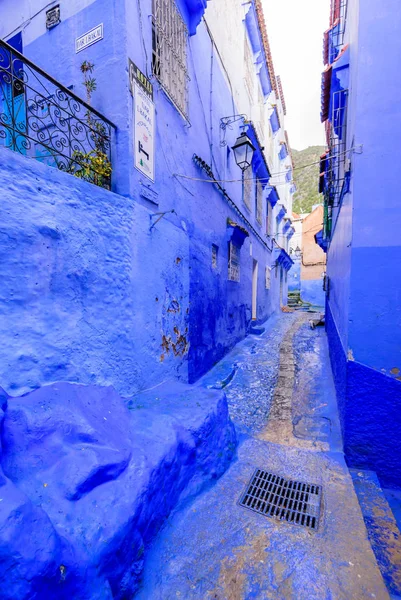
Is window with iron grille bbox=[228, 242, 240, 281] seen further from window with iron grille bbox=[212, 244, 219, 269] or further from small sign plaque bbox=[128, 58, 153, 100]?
small sign plaque bbox=[128, 58, 153, 100]

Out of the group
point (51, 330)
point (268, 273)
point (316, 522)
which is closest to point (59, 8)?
point (51, 330)

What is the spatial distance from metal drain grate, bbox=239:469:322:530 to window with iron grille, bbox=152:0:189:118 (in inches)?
221

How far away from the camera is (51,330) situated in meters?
2.74

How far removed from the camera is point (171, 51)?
4.68 metres

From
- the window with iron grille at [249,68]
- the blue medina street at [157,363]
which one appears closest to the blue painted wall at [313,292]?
the window with iron grille at [249,68]

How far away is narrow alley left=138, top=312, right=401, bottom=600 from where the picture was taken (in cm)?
204

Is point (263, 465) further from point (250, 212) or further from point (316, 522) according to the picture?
point (250, 212)

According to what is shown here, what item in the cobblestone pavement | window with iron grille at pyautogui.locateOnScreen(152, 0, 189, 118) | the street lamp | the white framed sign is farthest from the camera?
the street lamp

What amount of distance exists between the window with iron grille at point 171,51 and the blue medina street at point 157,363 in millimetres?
40

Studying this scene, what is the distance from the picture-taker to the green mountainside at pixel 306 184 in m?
48.5

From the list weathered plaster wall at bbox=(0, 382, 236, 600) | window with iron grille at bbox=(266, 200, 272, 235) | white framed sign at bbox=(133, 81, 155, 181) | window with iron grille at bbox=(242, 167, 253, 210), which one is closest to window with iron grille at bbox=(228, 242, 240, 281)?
window with iron grille at bbox=(242, 167, 253, 210)

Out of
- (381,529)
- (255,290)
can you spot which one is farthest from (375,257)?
(255,290)

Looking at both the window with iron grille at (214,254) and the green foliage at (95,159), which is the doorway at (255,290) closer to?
the window with iron grille at (214,254)

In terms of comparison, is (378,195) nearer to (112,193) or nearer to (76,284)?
(112,193)
